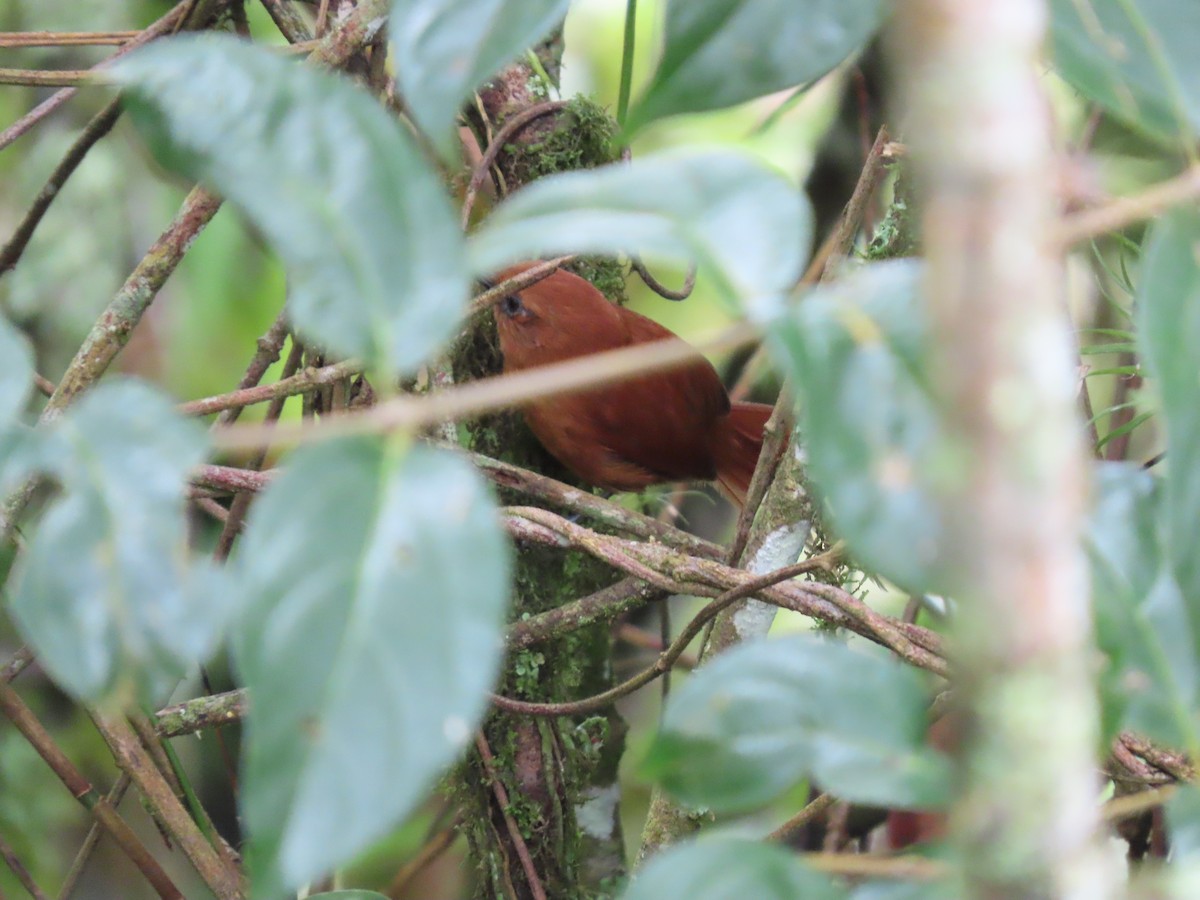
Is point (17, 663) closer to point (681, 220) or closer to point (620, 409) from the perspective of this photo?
point (681, 220)

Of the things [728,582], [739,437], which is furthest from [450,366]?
[739,437]

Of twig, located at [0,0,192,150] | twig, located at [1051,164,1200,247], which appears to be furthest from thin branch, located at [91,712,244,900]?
twig, located at [1051,164,1200,247]

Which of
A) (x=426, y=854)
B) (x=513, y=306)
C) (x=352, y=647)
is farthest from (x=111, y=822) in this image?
(x=513, y=306)

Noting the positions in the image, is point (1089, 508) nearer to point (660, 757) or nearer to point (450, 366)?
point (660, 757)

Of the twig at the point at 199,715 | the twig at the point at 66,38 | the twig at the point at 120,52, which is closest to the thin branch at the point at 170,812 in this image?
the twig at the point at 199,715

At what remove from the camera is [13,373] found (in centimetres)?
48

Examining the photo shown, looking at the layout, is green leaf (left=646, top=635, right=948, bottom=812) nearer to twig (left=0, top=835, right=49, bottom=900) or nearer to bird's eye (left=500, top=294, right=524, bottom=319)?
twig (left=0, top=835, right=49, bottom=900)

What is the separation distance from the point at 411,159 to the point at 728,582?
0.71m

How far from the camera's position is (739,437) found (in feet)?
7.98

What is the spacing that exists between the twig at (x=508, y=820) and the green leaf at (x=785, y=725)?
3.13 ft

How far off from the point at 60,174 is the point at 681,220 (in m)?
1.15

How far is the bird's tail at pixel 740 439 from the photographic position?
243 centimetres

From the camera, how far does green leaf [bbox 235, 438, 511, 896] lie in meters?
0.35

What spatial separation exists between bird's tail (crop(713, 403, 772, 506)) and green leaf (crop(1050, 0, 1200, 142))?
1946mm
